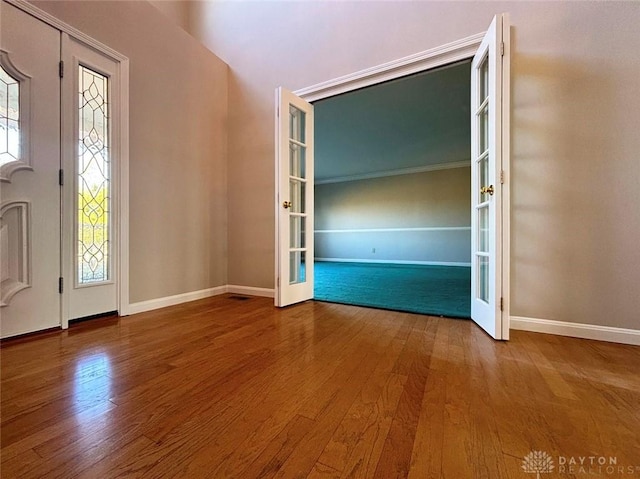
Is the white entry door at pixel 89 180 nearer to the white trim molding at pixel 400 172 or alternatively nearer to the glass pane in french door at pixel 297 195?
the glass pane in french door at pixel 297 195

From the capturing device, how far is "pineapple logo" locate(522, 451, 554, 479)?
28.3 inches

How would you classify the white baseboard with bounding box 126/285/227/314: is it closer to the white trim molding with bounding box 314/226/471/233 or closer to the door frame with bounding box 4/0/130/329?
the door frame with bounding box 4/0/130/329

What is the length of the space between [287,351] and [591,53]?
8.32ft

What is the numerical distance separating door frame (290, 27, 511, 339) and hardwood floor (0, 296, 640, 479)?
1.54ft

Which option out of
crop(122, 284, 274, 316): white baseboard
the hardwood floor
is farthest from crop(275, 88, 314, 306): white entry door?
the hardwood floor

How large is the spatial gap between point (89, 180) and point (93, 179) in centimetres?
3

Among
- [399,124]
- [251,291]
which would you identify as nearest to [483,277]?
[251,291]

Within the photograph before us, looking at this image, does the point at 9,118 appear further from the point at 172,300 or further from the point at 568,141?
the point at 568,141

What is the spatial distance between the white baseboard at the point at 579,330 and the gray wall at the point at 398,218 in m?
4.92

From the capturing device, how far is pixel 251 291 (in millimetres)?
2969

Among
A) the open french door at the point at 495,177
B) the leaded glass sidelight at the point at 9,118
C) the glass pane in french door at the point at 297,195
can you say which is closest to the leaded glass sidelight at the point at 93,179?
the leaded glass sidelight at the point at 9,118

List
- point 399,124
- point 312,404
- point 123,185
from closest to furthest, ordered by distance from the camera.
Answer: point 312,404 → point 123,185 → point 399,124

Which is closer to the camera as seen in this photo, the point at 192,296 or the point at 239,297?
the point at 192,296

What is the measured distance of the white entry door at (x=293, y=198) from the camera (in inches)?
95.3
